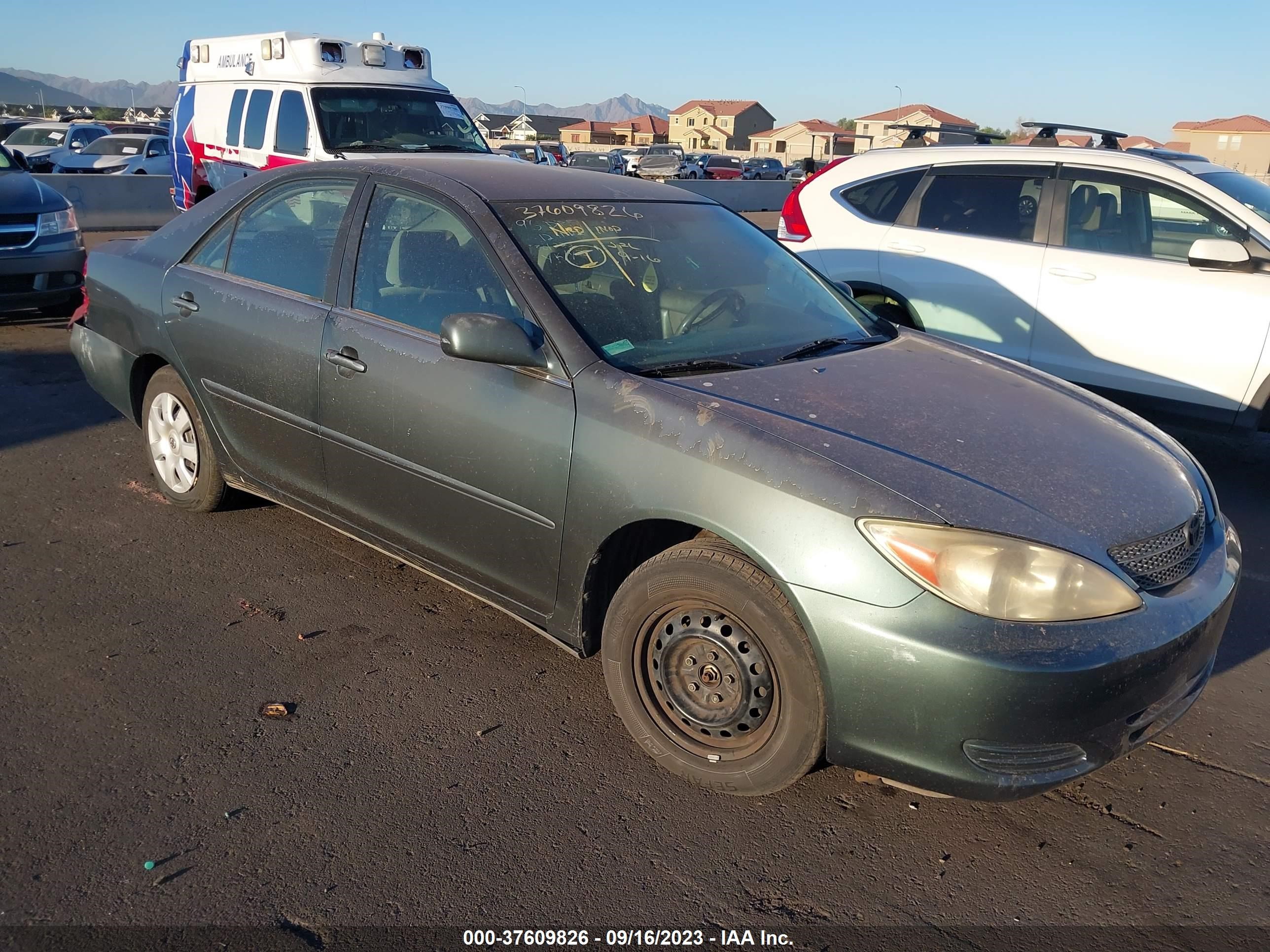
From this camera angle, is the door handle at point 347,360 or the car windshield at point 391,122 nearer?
the door handle at point 347,360

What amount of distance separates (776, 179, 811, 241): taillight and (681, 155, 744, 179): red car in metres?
34.5

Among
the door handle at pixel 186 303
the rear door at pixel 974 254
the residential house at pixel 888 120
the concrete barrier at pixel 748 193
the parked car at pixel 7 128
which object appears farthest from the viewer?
the residential house at pixel 888 120

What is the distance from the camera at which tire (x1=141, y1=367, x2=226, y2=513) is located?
4520 mm

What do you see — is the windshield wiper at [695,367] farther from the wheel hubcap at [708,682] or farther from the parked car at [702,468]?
the wheel hubcap at [708,682]

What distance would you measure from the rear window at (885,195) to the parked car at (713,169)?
34738 millimetres

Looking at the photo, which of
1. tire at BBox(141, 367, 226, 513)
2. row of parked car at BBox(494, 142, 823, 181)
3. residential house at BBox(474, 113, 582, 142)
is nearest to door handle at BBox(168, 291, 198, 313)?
tire at BBox(141, 367, 226, 513)

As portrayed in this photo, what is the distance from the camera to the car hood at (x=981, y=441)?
2688 millimetres

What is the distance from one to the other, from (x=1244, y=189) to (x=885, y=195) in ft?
6.83

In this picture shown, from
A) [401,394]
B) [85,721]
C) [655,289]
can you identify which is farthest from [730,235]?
[85,721]

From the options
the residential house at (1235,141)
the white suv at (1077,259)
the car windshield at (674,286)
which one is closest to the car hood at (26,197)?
the white suv at (1077,259)

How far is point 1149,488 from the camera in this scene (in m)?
3.02

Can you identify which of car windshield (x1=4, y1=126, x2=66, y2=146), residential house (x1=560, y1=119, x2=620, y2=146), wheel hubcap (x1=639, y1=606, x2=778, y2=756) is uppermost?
residential house (x1=560, y1=119, x2=620, y2=146)

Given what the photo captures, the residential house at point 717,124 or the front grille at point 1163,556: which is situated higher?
the residential house at point 717,124

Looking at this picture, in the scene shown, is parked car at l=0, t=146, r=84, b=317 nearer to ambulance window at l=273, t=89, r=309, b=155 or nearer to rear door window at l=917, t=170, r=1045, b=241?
ambulance window at l=273, t=89, r=309, b=155
